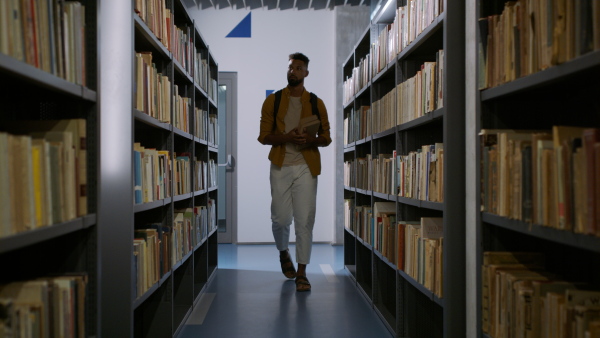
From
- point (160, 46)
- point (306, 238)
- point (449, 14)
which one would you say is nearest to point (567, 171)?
point (449, 14)

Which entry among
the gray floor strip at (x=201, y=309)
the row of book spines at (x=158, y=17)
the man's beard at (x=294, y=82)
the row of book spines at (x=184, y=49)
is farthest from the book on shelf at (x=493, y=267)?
the man's beard at (x=294, y=82)

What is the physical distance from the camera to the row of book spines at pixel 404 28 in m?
A: 2.46

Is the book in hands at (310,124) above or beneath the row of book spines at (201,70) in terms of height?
beneath

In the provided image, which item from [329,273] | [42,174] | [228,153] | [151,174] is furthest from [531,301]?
[228,153]

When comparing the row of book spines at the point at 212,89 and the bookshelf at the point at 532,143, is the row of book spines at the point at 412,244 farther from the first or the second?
the row of book spines at the point at 212,89

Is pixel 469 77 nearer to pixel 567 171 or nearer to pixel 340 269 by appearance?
pixel 567 171

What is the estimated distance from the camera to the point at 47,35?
1.43 m

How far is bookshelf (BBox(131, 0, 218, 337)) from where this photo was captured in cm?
253

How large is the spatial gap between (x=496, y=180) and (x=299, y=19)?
18.9 feet

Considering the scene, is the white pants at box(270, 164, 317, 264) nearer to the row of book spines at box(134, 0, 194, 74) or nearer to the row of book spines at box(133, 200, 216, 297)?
the row of book spines at box(133, 200, 216, 297)

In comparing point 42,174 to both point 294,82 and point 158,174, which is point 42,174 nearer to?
point 158,174

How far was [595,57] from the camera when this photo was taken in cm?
116

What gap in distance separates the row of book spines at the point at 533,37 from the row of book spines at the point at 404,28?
1.86ft

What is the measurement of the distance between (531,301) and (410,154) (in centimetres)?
133
